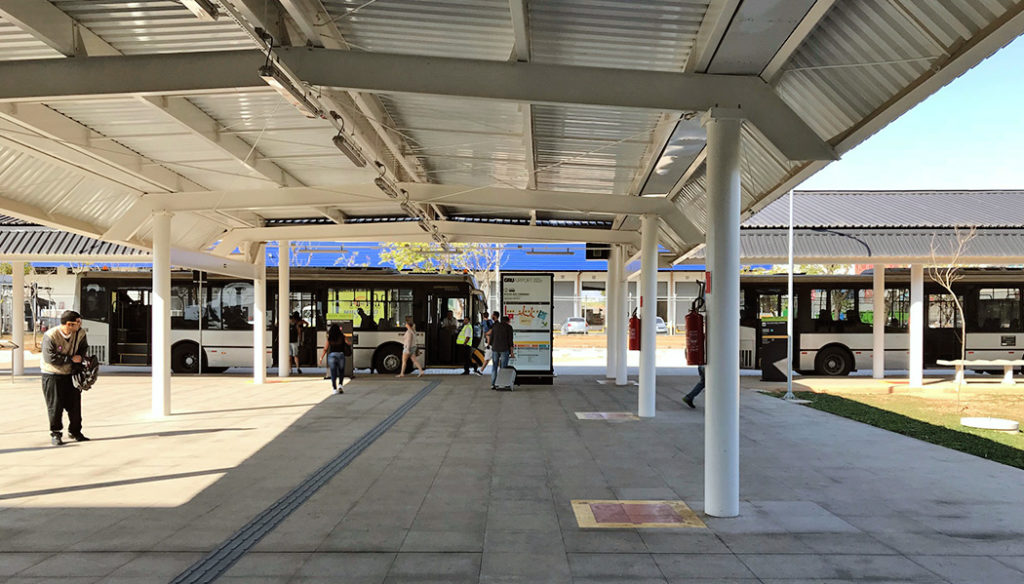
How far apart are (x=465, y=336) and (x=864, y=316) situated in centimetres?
1130

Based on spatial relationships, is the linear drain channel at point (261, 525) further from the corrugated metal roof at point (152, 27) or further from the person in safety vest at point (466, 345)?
the person in safety vest at point (466, 345)

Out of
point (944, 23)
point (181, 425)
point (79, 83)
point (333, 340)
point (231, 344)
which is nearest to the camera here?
point (944, 23)

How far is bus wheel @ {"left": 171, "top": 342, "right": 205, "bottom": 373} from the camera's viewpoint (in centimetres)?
2109

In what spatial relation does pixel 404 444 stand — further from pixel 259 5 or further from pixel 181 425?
pixel 259 5

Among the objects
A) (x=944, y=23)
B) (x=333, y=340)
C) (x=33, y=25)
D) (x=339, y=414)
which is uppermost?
(x=33, y=25)

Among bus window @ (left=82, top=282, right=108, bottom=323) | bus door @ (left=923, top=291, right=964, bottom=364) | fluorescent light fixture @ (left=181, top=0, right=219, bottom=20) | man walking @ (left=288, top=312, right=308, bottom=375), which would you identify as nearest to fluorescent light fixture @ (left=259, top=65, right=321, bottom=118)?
fluorescent light fixture @ (left=181, top=0, right=219, bottom=20)

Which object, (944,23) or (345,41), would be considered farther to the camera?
(345,41)

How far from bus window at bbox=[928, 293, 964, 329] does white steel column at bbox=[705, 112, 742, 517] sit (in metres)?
18.0

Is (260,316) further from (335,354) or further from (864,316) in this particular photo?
(864,316)

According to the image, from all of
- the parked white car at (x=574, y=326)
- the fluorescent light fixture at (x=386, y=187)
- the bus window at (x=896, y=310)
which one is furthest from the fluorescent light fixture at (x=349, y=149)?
the parked white car at (x=574, y=326)

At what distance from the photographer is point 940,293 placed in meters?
21.4

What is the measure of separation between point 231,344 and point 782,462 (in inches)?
651

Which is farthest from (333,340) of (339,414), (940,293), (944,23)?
(940,293)

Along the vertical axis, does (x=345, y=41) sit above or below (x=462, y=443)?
above
